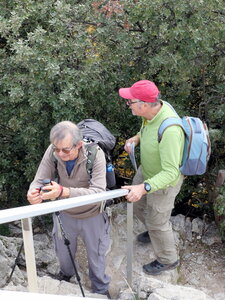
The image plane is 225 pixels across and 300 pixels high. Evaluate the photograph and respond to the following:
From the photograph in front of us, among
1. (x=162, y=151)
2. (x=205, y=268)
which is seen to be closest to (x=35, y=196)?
(x=162, y=151)

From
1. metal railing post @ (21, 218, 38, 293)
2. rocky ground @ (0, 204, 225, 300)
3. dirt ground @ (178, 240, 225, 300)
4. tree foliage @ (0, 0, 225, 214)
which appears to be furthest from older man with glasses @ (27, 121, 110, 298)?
dirt ground @ (178, 240, 225, 300)

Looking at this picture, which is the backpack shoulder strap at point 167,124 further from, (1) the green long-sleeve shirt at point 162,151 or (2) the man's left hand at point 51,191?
(2) the man's left hand at point 51,191

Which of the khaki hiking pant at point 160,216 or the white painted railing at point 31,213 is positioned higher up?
the white painted railing at point 31,213

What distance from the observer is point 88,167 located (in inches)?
121

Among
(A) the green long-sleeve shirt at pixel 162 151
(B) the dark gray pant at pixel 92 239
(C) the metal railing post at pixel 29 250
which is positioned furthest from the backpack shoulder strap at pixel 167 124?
(C) the metal railing post at pixel 29 250

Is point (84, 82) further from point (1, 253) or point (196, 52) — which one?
point (1, 253)

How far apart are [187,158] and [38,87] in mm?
1846

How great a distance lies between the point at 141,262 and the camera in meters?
4.50

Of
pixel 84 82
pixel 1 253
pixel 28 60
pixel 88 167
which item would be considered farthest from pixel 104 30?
pixel 1 253

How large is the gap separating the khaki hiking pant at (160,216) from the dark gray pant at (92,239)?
1.84 ft

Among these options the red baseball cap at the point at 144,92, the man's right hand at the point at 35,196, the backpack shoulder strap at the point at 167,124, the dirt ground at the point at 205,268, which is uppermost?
the red baseball cap at the point at 144,92

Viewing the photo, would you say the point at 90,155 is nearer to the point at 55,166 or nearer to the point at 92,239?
the point at 55,166

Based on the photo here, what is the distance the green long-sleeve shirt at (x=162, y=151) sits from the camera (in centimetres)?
323

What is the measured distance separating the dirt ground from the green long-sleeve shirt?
1.55 meters
